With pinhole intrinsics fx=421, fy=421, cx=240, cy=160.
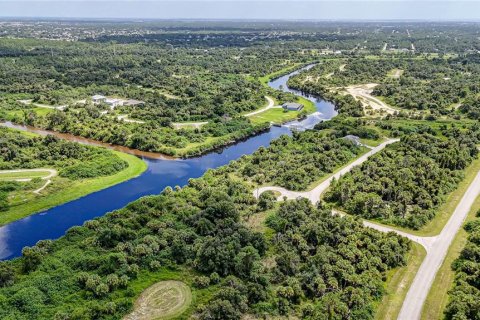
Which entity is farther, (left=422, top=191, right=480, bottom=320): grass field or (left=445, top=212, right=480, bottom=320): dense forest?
(left=422, top=191, right=480, bottom=320): grass field

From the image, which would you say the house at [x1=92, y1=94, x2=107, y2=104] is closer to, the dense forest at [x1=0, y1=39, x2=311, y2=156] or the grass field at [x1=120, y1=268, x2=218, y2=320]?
the dense forest at [x1=0, y1=39, x2=311, y2=156]

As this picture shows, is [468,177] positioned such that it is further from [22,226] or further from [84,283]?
[22,226]

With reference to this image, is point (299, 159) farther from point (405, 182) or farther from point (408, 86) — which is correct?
point (408, 86)

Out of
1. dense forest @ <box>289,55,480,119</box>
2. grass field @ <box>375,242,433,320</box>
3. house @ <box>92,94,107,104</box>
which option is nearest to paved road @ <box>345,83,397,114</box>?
dense forest @ <box>289,55,480,119</box>

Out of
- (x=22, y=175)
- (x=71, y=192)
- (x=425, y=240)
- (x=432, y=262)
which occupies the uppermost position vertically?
(x=22, y=175)

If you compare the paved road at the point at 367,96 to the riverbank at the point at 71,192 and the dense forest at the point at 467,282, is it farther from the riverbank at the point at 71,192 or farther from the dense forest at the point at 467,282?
the riverbank at the point at 71,192

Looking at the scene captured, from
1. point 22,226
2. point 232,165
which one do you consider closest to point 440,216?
point 232,165

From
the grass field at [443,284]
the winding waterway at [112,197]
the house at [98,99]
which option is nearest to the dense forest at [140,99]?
the house at [98,99]

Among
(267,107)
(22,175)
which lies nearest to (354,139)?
(267,107)
